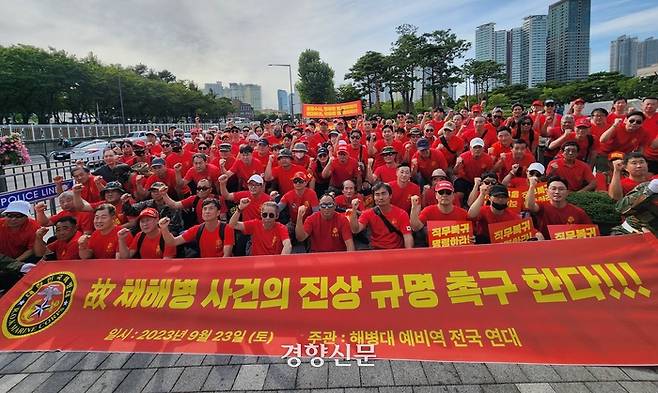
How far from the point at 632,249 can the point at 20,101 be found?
4973cm

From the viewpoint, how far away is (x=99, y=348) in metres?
3.89

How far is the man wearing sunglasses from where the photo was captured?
22.7 ft

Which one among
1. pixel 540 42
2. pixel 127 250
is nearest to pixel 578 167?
pixel 127 250

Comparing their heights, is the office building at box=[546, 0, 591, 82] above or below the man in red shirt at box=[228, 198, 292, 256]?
above

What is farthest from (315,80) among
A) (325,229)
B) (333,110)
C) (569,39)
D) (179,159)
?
(325,229)

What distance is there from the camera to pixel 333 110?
22.8 metres

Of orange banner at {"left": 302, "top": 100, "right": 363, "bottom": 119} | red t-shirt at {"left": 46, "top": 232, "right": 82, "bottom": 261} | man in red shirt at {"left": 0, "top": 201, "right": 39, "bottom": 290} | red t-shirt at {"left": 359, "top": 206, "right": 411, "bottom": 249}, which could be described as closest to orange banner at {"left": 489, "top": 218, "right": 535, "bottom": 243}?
red t-shirt at {"left": 359, "top": 206, "right": 411, "bottom": 249}

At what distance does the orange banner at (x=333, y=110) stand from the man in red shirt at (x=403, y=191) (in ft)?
53.6

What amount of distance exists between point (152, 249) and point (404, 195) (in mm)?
3589

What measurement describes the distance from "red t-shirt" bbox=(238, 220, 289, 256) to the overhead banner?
2.56ft

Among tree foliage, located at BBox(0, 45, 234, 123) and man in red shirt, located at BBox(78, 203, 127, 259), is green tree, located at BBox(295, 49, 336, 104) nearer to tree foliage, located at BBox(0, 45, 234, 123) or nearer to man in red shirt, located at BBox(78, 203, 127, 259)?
tree foliage, located at BBox(0, 45, 234, 123)

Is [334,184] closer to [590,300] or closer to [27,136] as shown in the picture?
[590,300]

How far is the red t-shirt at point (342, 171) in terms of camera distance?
765 centimetres

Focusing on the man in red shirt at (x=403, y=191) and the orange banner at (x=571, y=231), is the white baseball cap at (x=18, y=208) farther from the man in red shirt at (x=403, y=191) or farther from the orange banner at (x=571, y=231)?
the orange banner at (x=571, y=231)
